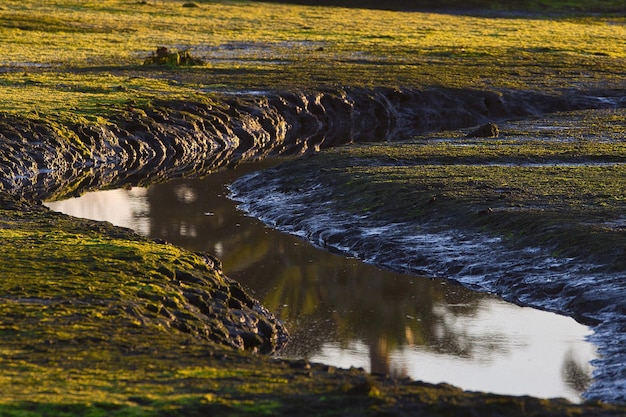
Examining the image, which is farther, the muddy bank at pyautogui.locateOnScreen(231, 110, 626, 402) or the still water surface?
A: the muddy bank at pyautogui.locateOnScreen(231, 110, 626, 402)

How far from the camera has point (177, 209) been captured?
26.8m

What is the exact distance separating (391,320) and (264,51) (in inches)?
1489

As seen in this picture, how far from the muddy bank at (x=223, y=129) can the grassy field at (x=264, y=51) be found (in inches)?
42.0

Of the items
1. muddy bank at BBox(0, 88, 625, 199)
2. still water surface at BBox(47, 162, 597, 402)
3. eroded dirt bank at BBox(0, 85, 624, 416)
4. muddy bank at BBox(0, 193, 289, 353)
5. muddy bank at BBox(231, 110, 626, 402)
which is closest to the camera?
eroded dirt bank at BBox(0, 85, 624, 416)

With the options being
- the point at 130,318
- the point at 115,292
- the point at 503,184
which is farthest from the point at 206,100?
the point at 130,318

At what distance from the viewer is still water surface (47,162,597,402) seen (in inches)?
588

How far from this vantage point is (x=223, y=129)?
35500 millimetres

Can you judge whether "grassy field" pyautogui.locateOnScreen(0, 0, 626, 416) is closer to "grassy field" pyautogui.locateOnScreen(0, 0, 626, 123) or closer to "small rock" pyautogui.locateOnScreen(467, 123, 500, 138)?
"grassy field" pyautogui.locateOnScreen(0, 0, 626, 123)

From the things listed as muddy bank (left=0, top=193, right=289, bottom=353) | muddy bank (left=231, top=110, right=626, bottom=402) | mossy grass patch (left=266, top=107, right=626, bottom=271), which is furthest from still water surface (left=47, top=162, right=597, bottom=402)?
mossy grass patch (left=266, top=107, right=626, bottom=271)

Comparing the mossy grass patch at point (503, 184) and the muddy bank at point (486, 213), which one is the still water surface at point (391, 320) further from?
the mossy grass patch at point (503, 184)

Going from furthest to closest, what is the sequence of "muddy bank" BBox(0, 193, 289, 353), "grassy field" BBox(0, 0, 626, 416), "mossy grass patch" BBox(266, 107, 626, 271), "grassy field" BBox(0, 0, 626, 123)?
"grassy field" BBox(0, 0, 626, 123)
"mossy grass patch" BBox(266, 107, 626, 271)
"muddy bank" BBox(0, 193, 289, 353)
"grassy field" BBox(0, 0, 626, 416)

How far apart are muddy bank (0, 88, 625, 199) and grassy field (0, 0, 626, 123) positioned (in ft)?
3.50

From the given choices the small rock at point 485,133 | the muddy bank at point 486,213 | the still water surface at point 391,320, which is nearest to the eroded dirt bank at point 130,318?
the still water surface at point 391,320

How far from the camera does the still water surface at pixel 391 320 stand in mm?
14938
